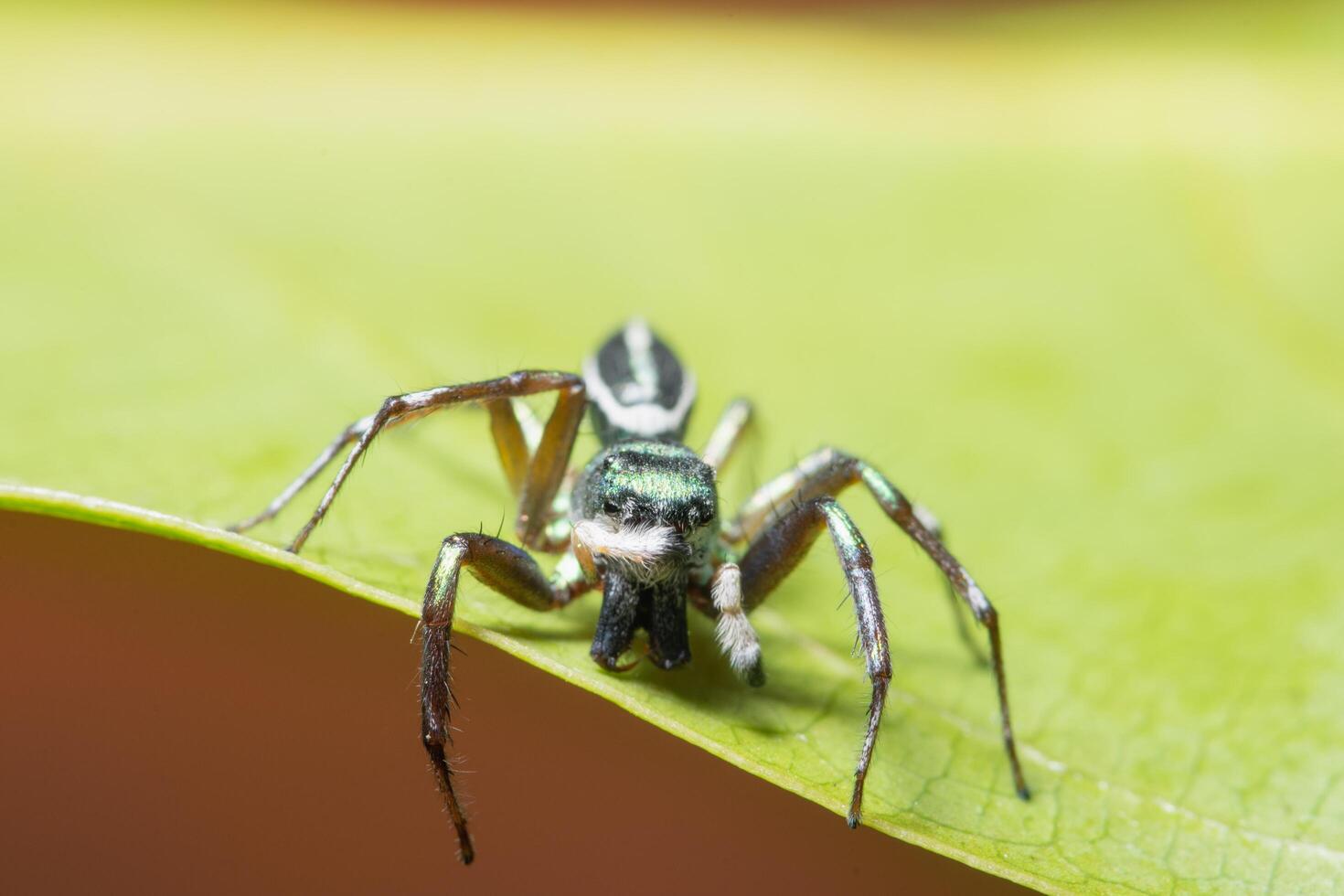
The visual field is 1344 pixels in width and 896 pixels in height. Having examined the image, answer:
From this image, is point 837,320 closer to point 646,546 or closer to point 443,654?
point 646,546

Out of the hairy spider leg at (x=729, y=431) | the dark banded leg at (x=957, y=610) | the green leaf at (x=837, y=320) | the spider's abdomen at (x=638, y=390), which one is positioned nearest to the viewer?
the green leaf at (x=837, y=320)

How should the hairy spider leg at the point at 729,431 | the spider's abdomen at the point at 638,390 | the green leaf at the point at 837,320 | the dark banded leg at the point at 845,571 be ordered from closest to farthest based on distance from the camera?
1. the dark banded leg at the point at 845,571
2. the green leaf at the point at 837,320
3. the spider's abdomen at the point at 638,390
4. the hairy spider leg at the point at 729,431

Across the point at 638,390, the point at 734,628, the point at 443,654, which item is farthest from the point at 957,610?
the point at 443,654

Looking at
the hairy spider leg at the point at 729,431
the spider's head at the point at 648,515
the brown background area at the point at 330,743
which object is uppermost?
the hairy spider leg at the point at 729,431

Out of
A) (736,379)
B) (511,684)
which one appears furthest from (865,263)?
(511,684)

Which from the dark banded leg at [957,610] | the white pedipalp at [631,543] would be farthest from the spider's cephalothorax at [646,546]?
the dark banded leg at [957,610]

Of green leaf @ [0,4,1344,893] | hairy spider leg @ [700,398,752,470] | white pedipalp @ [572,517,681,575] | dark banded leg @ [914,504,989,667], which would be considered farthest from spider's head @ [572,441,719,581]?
hairy spider leg @ [700,398,752,470]

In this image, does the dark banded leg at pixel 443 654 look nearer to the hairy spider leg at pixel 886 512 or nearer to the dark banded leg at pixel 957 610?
the hairy spider leg at pixel 886 512
